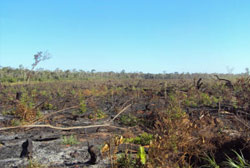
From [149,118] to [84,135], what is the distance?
261 cm

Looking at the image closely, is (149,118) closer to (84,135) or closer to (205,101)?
(84,135)

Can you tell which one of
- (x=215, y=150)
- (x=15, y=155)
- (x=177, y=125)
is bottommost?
(x=15, y=155)

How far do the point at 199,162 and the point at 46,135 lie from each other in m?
3.91

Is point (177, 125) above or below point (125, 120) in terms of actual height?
above

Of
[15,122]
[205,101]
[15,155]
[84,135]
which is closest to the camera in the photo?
[15,155]

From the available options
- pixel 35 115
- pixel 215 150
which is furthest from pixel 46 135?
pixel 215 150

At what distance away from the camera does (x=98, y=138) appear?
243 inches

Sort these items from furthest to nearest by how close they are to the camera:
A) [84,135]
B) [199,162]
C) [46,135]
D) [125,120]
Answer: [125,120], [84,135], [46,135], [199,162]

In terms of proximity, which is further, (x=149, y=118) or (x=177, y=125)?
(x=149, y=118)

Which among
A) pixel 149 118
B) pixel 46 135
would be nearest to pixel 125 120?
pixel 149 118

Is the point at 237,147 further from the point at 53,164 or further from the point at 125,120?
the point at 125,120

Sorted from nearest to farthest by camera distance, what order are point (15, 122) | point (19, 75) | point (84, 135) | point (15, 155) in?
point (15, 155)
point (84, 135)
point (15, 122)
point (19, 75)

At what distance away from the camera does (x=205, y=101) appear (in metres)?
11.1

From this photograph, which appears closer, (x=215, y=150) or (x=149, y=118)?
(x=215, y=150)
